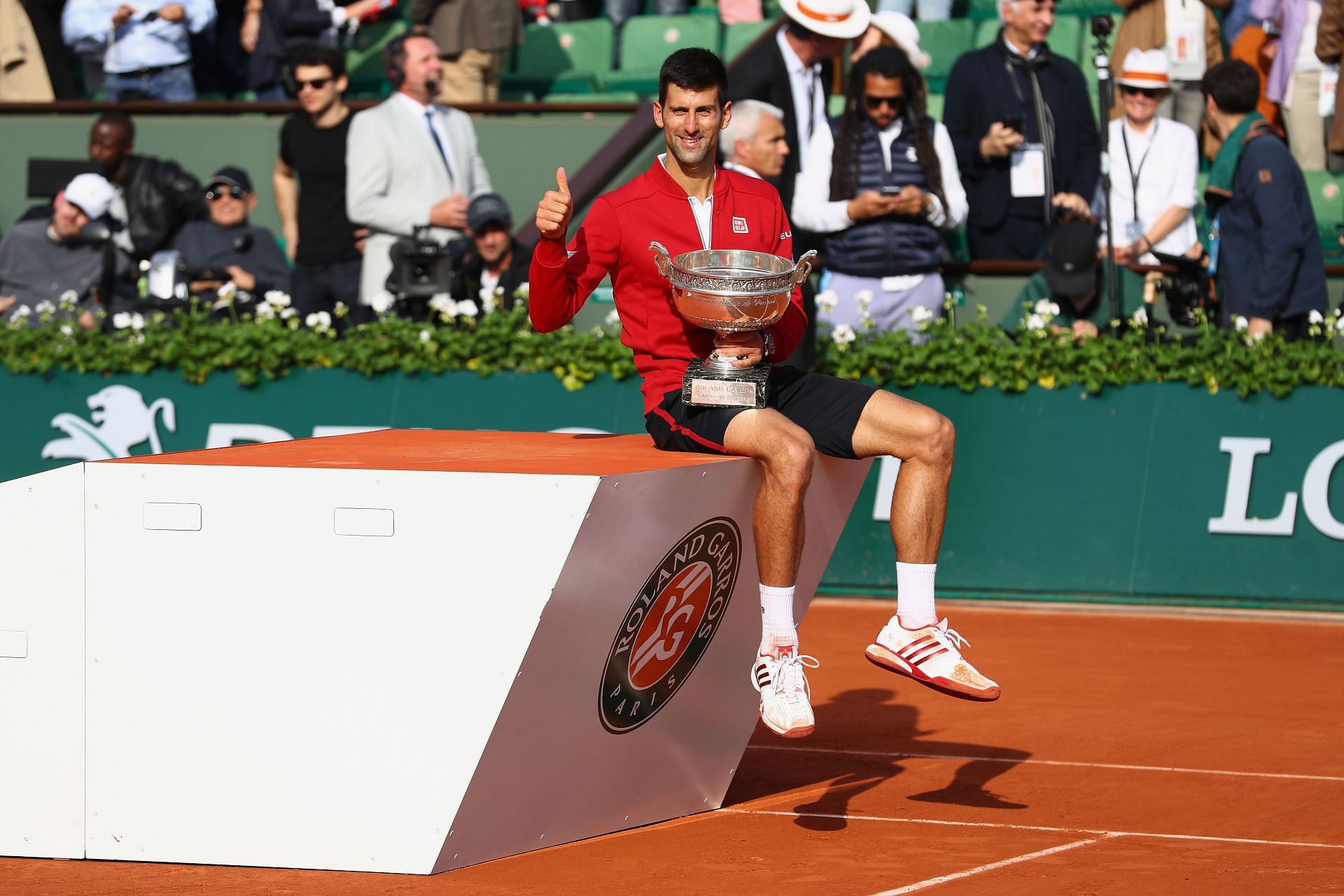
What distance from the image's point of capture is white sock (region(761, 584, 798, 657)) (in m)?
6.11

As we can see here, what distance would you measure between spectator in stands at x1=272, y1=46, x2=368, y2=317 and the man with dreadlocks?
10.3ft

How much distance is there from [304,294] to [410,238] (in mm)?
1191

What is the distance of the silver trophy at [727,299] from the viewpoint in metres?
6.08

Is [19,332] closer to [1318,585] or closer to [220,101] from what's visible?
[220,101]

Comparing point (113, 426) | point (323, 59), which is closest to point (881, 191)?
point (323, 59)

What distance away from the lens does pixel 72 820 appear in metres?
5.84

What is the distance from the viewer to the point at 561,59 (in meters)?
16.3

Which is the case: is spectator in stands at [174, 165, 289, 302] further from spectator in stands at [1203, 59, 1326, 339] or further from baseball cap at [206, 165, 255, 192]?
spectator in stands at [1203, 59, 1326, 339]

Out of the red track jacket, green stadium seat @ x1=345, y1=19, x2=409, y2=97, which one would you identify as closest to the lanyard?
the red track jacket

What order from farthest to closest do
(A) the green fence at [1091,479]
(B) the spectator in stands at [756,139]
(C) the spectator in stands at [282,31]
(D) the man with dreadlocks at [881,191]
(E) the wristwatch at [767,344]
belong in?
(C) the spectator in stands at [282,31] < (D) the man with dreadlocks at [881,191] < (A) the green fence at [1091,479] < (B) the spectator in stands at [756,139] < (E) the wristwatch at [767,344]

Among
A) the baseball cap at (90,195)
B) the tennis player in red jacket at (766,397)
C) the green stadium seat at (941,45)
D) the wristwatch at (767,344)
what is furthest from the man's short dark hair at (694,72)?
the green stadium seat at (941,45)

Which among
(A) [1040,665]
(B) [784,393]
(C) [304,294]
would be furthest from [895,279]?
(B) [784,393]

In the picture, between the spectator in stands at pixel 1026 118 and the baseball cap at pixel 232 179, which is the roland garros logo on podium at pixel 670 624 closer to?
the spectator in stands at pixel 1026 118

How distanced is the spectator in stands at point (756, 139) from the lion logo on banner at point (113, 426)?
3883 millimetres
